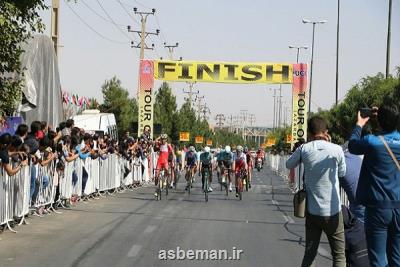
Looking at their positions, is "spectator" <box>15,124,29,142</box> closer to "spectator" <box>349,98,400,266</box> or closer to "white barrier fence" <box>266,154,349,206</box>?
"white barrier fence" <box>266,154,349,206</box>

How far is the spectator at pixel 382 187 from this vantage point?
23.1 feet

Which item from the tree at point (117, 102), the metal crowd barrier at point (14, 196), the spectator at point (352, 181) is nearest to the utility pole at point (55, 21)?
the metal crowd barrier at point (14, 196)

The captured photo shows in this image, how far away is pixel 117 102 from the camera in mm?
64000

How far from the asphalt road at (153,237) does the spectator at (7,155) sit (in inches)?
41.9

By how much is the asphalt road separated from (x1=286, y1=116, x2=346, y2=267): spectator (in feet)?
8.52

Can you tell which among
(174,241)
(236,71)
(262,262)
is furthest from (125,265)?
(236,71)

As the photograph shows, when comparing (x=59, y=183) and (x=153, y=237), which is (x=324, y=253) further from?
→ (x=59, y=183)

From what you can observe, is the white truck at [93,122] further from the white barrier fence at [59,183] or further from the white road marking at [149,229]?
the white road marking at [149,229]

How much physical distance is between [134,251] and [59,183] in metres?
6.95

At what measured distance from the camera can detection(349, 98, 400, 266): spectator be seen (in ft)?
23.1

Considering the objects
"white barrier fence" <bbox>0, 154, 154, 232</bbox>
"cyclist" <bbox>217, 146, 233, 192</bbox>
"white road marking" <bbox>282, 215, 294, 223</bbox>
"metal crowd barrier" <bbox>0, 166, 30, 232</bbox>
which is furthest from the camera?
"cyclist" <bbox>217, 146, 233, 192</bbox>

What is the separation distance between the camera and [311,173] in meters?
7.88

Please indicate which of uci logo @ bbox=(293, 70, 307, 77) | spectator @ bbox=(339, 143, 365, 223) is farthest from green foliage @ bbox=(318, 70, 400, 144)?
spectator @ bbox=(339, 143, 365, 223)

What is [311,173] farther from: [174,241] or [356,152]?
Result: [174,241]
